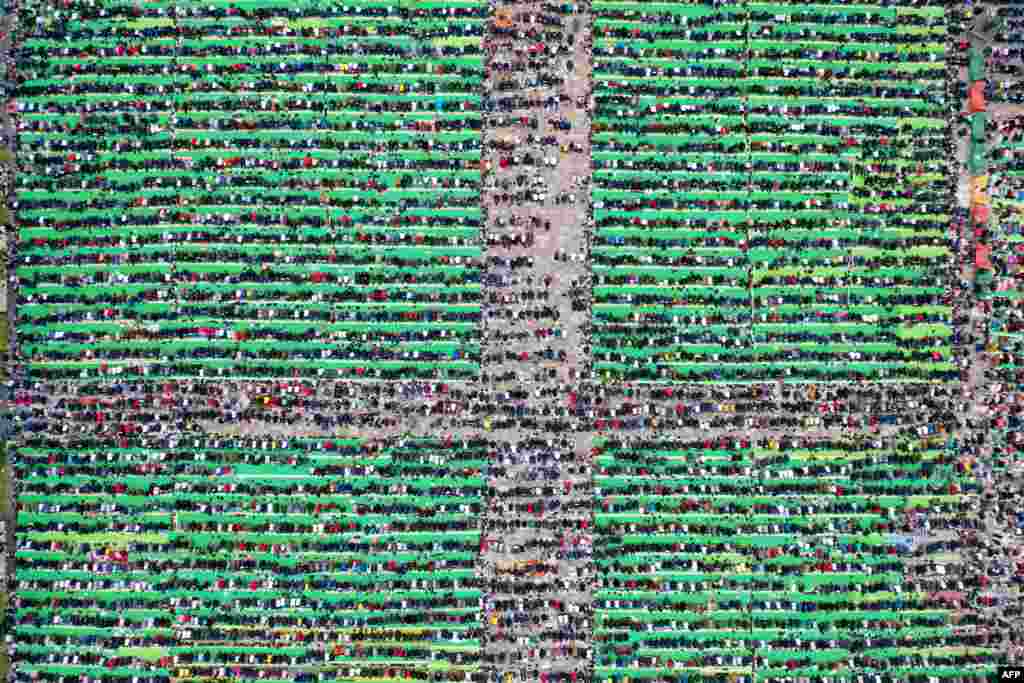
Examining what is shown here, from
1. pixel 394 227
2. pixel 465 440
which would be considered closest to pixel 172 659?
pixel 465 440

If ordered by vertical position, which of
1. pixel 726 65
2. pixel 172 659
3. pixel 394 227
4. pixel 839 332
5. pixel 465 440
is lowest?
pixel 172 659

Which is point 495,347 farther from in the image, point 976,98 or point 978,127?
point 976,98

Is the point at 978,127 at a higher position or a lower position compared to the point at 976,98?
lower

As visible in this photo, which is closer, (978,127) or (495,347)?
(495,347)

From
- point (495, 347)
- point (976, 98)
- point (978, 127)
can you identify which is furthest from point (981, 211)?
point (495, 347)

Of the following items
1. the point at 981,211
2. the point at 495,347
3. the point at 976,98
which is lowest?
the point at 495,347

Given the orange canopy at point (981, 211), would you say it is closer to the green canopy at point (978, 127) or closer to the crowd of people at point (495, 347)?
the crowd of people at point (495, 347)

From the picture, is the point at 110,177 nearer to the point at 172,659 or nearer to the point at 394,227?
the point at 394,227

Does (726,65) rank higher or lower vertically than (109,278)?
higher
